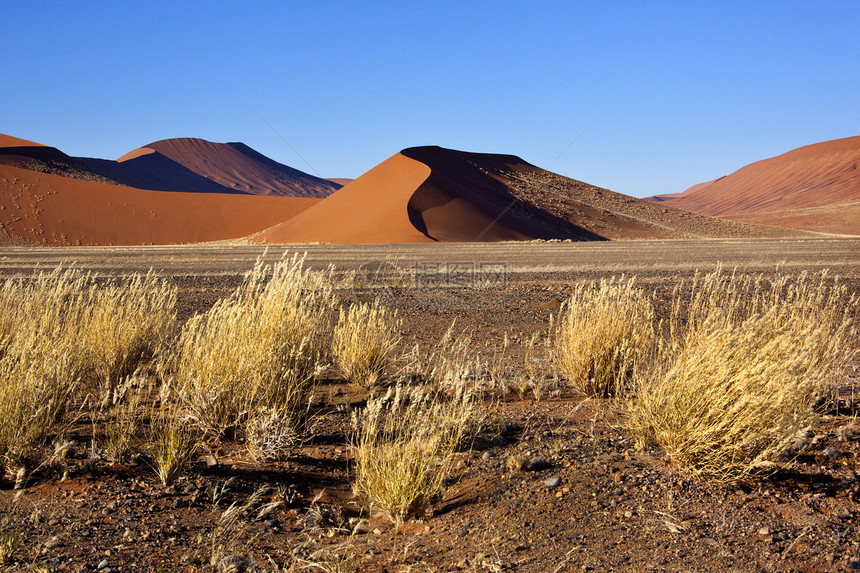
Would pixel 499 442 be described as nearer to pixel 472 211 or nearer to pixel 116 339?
pixel 116 339

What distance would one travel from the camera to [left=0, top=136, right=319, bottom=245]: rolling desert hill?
209 ft

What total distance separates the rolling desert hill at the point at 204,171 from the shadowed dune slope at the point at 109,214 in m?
72.4

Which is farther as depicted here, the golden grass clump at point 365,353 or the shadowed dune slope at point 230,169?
the shadowed dune slope at point 230,169

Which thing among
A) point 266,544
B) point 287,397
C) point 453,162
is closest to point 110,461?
point 287,397

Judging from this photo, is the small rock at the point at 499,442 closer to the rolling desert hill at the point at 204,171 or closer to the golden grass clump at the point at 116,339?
the golden grass clump at the point at 116,339

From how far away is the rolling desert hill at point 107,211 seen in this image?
63.6 m

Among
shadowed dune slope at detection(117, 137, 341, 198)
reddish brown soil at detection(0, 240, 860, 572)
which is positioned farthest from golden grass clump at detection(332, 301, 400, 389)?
shadowed dune slope at detection(117, 137, 341, 198)

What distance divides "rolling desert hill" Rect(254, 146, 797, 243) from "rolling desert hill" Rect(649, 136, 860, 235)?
4005 centimetres

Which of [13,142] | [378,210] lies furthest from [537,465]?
[13,142]

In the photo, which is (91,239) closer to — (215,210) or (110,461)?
(215,210)

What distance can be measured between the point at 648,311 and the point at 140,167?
169m

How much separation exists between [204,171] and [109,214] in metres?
118

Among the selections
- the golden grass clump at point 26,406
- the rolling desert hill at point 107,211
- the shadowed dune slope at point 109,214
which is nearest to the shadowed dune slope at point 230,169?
the rolling desert hill at point 107,211

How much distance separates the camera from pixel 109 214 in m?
70.5
